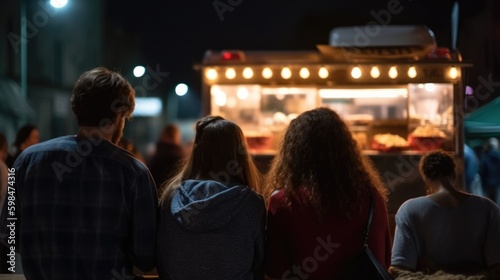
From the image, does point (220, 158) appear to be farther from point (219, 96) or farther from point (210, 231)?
point (219, 96)

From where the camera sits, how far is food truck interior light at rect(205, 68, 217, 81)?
8.59 m

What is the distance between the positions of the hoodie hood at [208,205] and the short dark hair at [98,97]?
0.48 metres

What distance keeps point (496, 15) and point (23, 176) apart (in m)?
21.2

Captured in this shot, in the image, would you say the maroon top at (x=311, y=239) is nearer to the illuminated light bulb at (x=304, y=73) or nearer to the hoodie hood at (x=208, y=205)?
the hoodie hood at (x=208, y=205)

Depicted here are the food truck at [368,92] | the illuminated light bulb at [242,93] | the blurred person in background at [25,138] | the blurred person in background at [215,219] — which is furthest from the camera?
the illuminated light bulb at [242,93]

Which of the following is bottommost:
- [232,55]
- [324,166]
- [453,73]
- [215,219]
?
[215,219]

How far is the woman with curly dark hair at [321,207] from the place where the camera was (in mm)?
3314

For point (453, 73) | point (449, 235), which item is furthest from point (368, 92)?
point (449, 235)

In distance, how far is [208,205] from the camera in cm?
317

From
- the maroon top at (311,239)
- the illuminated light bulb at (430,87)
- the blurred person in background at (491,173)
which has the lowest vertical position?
the blurred person in background at (491,173)

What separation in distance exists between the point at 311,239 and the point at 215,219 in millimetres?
459

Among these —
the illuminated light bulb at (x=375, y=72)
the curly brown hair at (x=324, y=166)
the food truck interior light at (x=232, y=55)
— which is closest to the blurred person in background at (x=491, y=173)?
the illuminated light bulb at (x=375, y=72)

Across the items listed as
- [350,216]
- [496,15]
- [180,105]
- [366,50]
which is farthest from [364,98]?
[180,105]

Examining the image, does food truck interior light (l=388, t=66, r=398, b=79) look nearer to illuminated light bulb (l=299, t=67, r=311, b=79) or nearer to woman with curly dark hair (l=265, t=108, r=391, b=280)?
illuminated light bulb (l=299, t=67, r=311, b=79)
